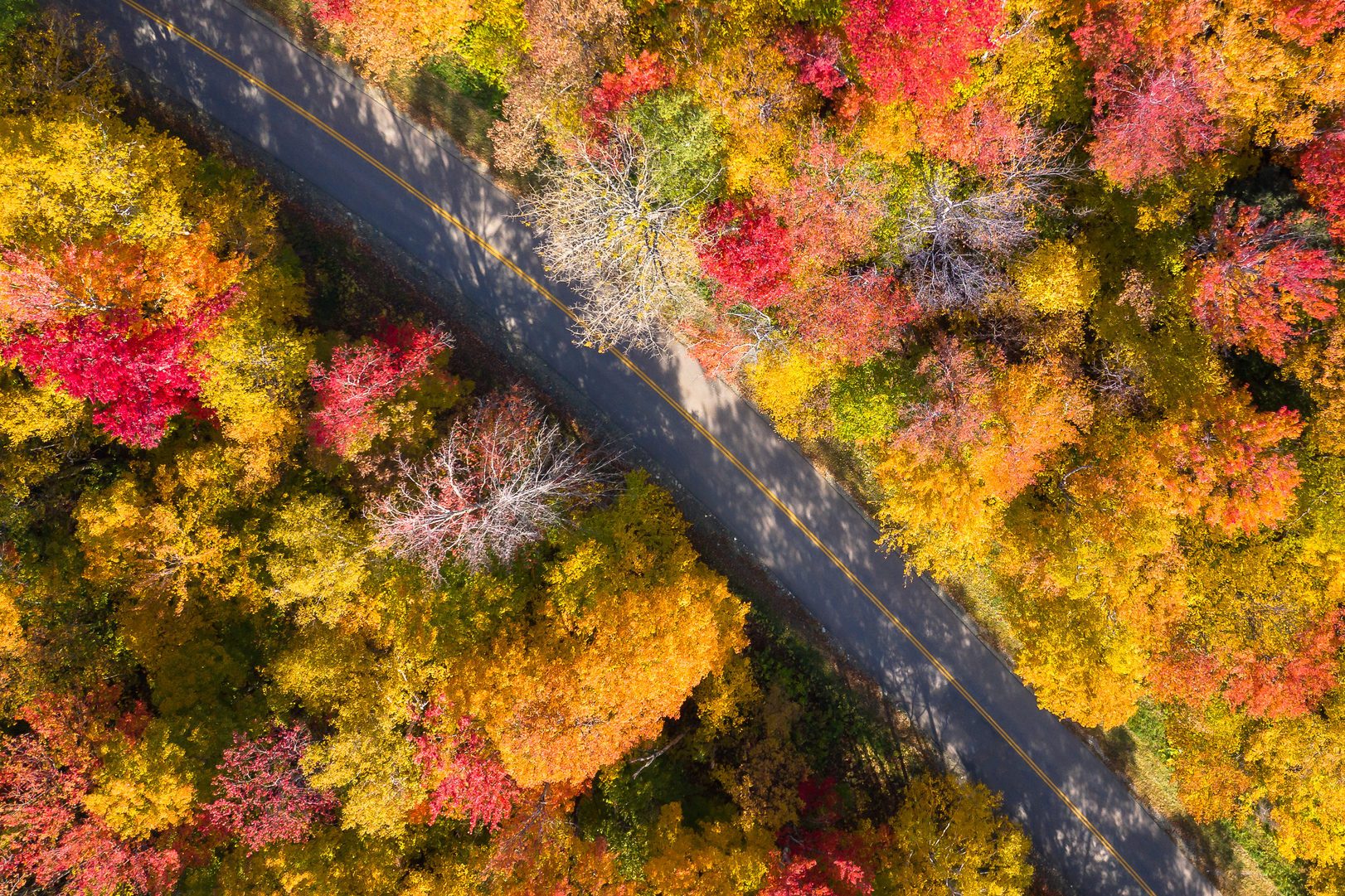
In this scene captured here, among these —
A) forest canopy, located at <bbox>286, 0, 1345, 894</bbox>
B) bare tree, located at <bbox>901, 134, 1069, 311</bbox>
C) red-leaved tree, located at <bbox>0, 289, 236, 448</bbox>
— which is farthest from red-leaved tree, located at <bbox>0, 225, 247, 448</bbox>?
bare tree, located at <bbox>901, 134, 1069, 311</bbox>

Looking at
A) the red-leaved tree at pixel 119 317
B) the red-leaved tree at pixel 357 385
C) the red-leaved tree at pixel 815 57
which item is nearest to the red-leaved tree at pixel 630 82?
the red-leaved tree at pixel 815 57

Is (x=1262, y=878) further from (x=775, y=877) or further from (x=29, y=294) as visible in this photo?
(x=29, y=294)

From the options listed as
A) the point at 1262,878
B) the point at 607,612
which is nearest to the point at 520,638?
the point at 607,612

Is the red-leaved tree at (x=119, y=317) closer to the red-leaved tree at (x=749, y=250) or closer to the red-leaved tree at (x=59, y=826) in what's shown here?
the red-leaved tree at (x=59, y=826)

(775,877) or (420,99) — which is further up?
(420,99)

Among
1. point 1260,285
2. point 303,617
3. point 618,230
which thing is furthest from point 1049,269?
point 303,617

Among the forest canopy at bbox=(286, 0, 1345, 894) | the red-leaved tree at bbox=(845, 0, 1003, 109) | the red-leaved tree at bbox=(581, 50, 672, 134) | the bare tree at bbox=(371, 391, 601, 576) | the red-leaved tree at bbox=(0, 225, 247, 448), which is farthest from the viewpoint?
the bare tree at bbox=(371, 391, 601, 576)

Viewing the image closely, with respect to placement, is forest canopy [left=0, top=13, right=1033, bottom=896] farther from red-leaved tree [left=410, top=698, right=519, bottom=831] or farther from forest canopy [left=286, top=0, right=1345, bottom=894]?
forest canopy [left=286, top=0, right=1345, bottom=894]
